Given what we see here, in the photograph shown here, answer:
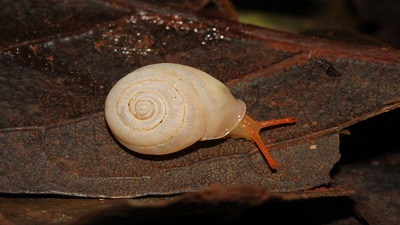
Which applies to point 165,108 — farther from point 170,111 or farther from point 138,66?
point 138,66

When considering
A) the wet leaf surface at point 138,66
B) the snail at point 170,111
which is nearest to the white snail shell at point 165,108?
the snail at point 170,111

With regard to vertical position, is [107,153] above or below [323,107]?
below

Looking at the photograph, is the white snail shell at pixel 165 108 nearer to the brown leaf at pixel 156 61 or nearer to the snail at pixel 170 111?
the snail at pixel 170 111

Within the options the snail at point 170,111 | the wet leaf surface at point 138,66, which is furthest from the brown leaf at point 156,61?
the snail at point 170,111

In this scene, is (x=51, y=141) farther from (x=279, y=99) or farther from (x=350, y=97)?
(x=350, y=97)

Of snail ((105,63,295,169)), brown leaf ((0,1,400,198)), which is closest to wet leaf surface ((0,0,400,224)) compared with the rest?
brown leaf ((0,1,400,198))

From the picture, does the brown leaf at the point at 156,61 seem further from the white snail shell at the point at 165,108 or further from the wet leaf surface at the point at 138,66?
the white snail shell at the point at 165,108

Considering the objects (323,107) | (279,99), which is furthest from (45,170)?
(323,107)
